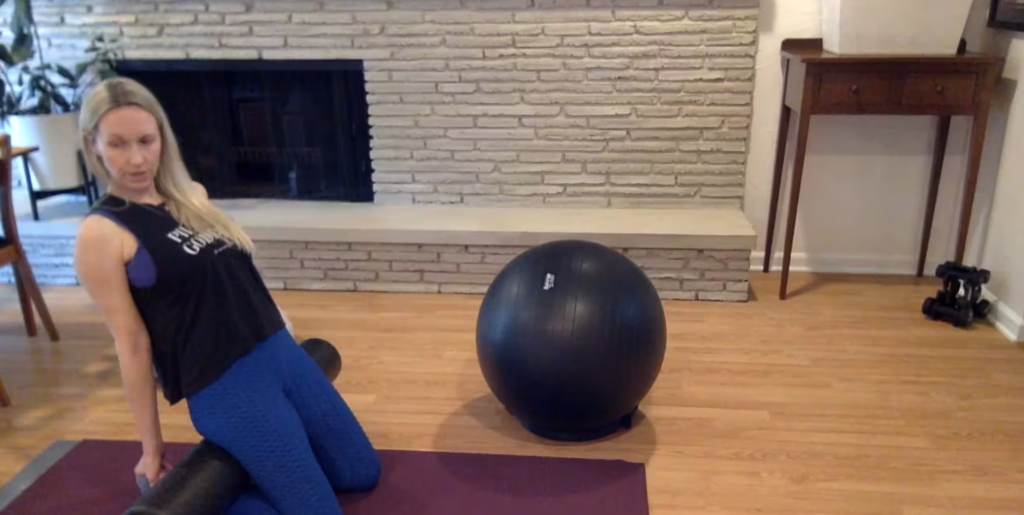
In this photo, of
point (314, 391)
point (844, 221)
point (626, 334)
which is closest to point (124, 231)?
point (314, 391)

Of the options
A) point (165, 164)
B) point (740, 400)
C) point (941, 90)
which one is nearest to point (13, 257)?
point (165, 164)

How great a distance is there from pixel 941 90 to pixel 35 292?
3.44 metres

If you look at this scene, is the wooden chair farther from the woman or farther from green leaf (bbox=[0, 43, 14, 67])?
the woman

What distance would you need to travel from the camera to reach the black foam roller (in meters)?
1.55

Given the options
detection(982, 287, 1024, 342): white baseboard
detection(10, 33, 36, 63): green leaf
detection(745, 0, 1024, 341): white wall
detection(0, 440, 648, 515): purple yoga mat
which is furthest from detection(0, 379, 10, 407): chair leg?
detection(982, 287, 1024, 342): white baseboard

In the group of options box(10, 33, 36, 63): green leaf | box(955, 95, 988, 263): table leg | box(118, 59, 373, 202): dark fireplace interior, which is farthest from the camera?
box(118, 59, 373, 202): dark fireplace interior

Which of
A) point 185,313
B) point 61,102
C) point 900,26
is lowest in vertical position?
point 185,313

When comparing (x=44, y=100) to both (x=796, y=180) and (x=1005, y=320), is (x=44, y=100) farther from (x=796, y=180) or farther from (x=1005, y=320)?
(x=1005, y=320)

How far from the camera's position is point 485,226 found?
129 inches

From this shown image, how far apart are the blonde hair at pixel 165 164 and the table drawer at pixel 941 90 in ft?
7.96

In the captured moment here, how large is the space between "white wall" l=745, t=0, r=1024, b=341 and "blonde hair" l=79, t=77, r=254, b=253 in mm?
2436

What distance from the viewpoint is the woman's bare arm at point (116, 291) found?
1.55 metres

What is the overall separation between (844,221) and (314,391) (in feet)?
8.52

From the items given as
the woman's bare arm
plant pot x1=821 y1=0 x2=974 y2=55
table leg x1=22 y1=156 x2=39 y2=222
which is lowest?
table leg x1=22 y1=156 x2=39 y2=222
